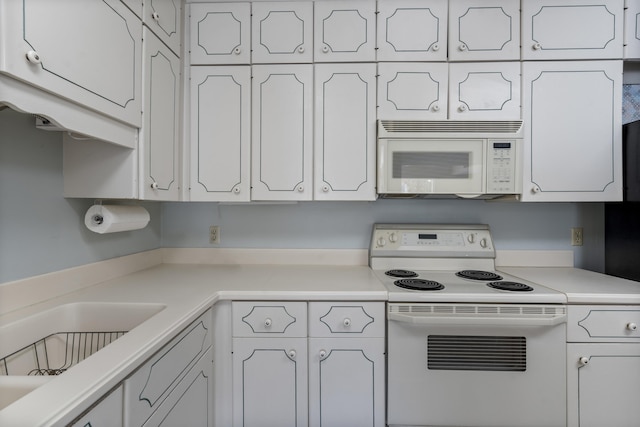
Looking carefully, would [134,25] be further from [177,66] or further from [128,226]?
[128,226]

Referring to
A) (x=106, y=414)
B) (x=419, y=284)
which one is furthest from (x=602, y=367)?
(x=106, y=414)

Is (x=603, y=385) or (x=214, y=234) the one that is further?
(x=214, y=234)

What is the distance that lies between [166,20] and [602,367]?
2648 millimetres

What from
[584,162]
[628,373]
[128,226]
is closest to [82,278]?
[128,226]

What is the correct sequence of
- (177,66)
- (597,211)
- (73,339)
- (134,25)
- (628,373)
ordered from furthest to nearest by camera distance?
(597,211) → (177,66) → (628,373) → (134,25) → (73,339)

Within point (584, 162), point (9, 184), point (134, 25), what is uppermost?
point (134, 25)

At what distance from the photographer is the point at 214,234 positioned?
A: 1984mm

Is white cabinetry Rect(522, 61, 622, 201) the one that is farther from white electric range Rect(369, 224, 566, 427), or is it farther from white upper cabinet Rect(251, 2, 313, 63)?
white upper cabinet Rect(251, 2, 313, 63)

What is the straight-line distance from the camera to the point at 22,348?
94 centimetres

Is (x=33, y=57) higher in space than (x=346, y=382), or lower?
higher

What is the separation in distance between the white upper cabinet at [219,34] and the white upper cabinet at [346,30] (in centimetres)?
42

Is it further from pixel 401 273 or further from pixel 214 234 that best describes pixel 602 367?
pixel 214 234

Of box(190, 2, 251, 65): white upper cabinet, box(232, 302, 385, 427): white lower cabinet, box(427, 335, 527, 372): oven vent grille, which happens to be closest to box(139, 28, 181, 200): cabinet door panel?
box(190, 2, 251, 65): white upper cabinet

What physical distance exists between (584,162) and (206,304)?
6.80 feet
